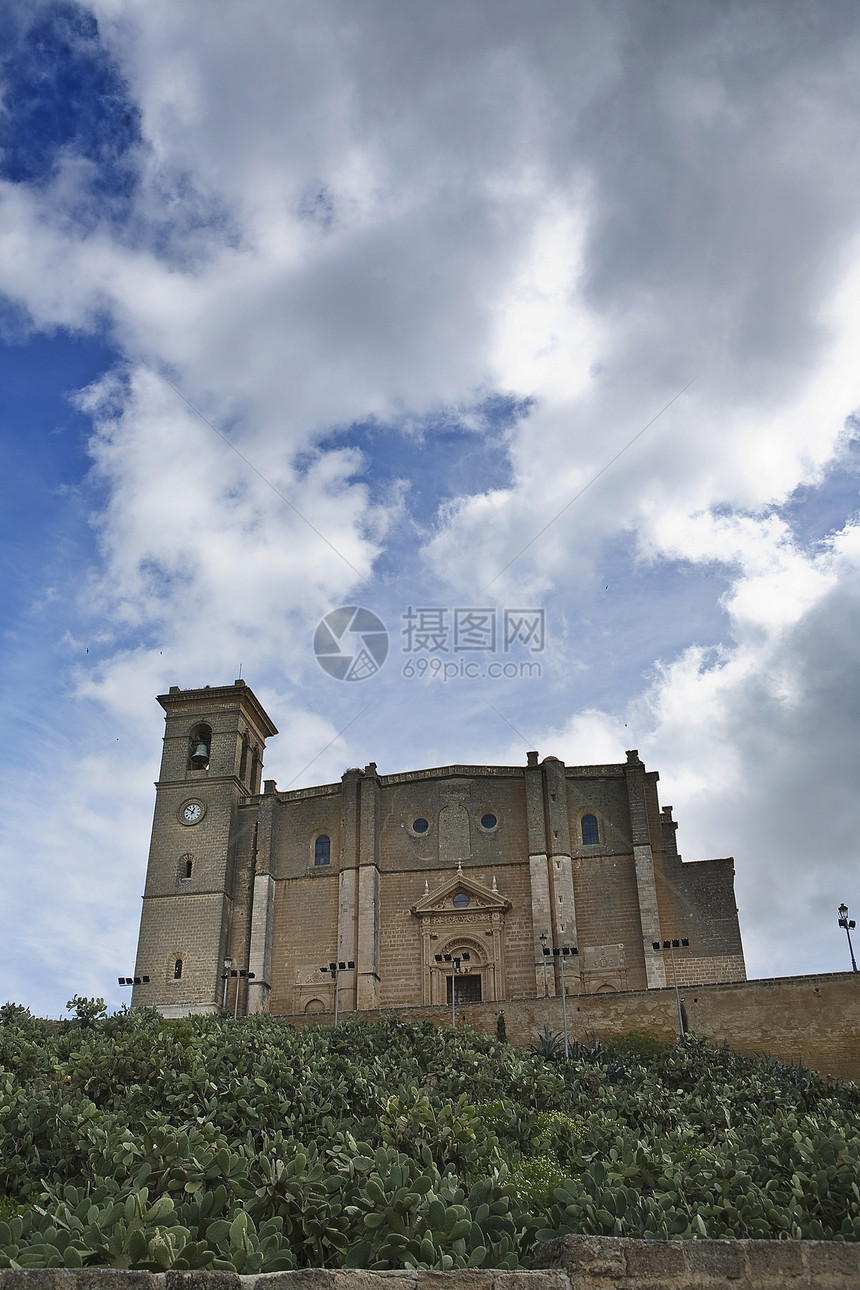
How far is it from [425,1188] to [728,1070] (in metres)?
14.9

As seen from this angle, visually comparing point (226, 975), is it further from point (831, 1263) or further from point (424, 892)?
point (831, 1263)

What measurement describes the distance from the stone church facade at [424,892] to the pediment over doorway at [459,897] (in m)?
0.06

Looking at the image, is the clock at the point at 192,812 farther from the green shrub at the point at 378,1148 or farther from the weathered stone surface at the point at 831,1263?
the weathered stone surface at the point at 831,1263

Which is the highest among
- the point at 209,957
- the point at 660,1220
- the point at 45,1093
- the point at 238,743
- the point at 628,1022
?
the point at 238,743

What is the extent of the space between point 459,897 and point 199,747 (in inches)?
440

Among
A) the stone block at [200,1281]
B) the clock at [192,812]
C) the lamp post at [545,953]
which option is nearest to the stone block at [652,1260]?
the stone block at [200,1281]

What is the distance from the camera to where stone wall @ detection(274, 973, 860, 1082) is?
71.9 ft

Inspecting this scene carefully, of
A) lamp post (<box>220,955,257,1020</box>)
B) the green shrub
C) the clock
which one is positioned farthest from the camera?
the clock

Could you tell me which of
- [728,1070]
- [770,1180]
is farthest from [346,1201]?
[728,1070]

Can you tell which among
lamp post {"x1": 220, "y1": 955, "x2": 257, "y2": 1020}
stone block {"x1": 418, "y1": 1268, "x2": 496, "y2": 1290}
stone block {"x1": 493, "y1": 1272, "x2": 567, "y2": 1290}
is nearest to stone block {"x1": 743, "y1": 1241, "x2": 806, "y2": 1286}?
stone block {"x1": 493, "y1": 1272, "x2": 567, "y2": 1290}

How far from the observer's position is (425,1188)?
6.98 m

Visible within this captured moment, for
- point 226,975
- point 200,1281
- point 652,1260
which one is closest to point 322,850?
point 226,975

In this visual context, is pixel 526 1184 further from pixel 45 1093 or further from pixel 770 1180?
pixel 45 1093

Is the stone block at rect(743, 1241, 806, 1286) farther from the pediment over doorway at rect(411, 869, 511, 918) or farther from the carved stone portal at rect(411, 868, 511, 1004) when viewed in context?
the pediment over doorway at rect(411, 869, 511, 918)
